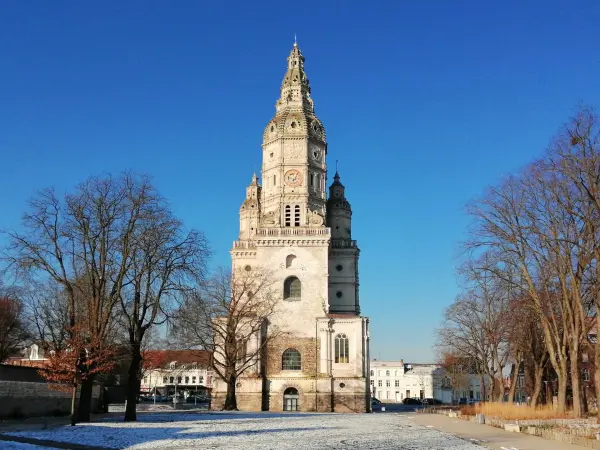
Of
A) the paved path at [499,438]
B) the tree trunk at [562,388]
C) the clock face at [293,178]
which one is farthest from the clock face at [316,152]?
the paved path at [499,438]

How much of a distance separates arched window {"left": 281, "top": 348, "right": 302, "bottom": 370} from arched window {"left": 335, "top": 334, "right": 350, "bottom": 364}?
364 cm

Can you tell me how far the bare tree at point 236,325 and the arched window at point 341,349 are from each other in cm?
593

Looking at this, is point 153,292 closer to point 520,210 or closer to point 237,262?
point 520,210

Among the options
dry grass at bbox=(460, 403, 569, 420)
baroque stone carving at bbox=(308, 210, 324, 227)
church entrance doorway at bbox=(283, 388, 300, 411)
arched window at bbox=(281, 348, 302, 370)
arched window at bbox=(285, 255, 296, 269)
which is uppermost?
baroque stone carving at bbox=(308, 210, 324, 227)

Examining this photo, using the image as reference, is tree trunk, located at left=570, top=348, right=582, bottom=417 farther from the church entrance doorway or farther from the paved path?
the church entrance doorway

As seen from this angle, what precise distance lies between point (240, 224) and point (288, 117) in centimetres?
1753

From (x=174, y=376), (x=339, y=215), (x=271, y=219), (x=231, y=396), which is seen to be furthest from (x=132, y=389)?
(x=174, y=376)

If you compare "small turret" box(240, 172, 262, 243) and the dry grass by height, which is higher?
"small turret" box(240, 172, 262, 243)

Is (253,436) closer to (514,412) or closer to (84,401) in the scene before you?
(84,401)

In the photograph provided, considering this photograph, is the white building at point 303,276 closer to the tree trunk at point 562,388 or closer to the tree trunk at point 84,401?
the tree trunk at point 562,388

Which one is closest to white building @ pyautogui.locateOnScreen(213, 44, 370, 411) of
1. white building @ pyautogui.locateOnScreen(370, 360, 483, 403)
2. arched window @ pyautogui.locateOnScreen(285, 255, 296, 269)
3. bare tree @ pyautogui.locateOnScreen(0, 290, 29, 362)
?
arched window @ pyautogui.locateOnScreen(285, 255, 296, 269)

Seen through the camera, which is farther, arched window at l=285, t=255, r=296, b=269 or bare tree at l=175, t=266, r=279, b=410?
arched window at l=285, t=255, r=296, b=269

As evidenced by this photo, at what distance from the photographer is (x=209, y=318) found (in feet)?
193

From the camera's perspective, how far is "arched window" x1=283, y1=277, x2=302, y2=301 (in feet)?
224
